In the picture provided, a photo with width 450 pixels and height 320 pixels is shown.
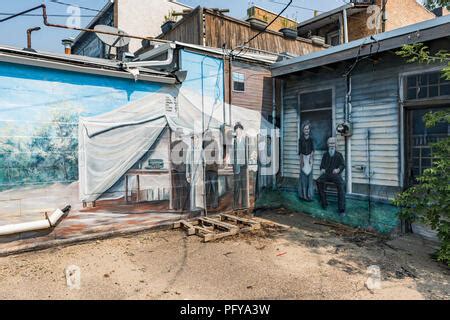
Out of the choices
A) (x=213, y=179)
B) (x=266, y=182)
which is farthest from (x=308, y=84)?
(x=213, y=179)

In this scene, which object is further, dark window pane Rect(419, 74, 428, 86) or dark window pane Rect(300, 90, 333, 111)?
dark window pane Rect(300, 90, 333, 111)

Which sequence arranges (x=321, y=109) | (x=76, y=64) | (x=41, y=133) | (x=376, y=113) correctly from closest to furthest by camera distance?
(x=41, y=133), (x=76, y=64), (x=376, y=113), (x=321, y=109)

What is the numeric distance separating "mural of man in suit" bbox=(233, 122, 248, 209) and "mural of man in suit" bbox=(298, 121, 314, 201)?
5.15 feet

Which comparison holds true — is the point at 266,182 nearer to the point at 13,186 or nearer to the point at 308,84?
the point at 308,84

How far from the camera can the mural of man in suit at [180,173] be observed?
282 inches

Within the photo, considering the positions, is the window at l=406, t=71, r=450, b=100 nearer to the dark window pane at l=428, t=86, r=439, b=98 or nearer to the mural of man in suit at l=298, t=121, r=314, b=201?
the dark window pane at l=428, t=86, r=439, b=98

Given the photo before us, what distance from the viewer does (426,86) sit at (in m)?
5.98

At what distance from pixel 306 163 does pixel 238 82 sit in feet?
9.44

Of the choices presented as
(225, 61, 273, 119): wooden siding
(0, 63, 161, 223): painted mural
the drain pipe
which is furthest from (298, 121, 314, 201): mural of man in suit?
the drain pipe

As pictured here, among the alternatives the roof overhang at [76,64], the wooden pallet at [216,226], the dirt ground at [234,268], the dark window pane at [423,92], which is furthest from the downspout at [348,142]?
the roof overhang at [76,64]

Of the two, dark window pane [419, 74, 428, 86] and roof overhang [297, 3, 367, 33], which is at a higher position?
roof overhang [297, 3, 367, 33]

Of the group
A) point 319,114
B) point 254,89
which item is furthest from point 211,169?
point 319,114

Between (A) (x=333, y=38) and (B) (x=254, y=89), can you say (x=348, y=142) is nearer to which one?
(B) (x=254, y=89)

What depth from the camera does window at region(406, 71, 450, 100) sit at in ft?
18.9
